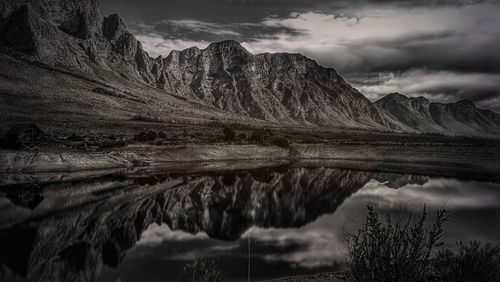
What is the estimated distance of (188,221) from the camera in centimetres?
3234

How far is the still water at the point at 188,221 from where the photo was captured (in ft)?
67.2

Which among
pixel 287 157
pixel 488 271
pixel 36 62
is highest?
pixel 36 62

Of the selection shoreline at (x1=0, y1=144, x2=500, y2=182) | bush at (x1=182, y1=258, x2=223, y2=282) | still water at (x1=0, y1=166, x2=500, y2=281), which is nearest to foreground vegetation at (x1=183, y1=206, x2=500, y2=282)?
bush at (x1=182, y1=258, x2=223, y2=282)

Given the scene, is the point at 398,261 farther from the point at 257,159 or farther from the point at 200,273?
the point at 257,159

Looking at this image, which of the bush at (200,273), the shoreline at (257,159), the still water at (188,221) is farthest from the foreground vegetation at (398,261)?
the shoreline at (257,159)

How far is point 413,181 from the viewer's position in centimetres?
6575

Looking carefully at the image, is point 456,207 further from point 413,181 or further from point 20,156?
point 20,156

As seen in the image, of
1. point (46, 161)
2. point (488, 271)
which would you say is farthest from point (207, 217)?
point (46, 161)

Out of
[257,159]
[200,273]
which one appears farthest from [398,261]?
[257,159]

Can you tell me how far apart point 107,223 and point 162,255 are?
319 inches

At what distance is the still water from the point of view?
67.2 ft

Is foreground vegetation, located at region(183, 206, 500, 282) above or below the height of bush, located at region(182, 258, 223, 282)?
above

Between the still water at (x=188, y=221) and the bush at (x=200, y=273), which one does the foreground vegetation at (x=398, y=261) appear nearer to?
the bush at (x=200, y=273)

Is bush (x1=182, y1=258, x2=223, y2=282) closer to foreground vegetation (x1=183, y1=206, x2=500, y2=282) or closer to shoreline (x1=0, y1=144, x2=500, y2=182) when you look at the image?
foreground vegetation (x1=183, y1=206, x2=500, y2=282)
